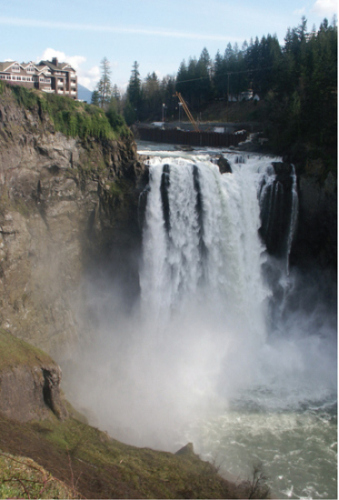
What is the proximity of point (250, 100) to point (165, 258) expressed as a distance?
38.9 meters

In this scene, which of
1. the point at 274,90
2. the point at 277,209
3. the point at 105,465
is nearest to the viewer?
the point at 105,465

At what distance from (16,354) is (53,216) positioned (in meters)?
10.1

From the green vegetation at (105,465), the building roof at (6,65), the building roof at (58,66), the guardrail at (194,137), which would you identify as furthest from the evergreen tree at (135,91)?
the green vegetation at (105,465)

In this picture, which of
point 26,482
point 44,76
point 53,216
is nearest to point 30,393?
point 26,482

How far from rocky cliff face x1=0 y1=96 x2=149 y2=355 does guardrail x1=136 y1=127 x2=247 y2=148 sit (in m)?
14.8

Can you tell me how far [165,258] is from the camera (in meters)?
29.3

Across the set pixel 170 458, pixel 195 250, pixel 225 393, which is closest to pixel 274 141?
pixel 195 250

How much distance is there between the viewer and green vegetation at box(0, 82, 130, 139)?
24.7 meters

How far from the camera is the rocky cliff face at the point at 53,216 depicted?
2359 cm

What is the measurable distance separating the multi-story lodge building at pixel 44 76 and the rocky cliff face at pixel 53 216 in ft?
16.3

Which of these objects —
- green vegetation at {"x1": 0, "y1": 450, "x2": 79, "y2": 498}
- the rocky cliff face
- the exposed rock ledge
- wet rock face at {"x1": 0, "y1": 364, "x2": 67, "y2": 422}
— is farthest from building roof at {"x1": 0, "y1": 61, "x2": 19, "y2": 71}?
green vegetation at {"x1": 0, "y1": 450, "x2": 79, "y2": 498}

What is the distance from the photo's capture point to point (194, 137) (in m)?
42.6

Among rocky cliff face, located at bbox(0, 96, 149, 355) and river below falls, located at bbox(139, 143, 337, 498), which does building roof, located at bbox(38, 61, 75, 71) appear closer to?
rocky cliff face, located at bbox(0, 96, 149, 355)

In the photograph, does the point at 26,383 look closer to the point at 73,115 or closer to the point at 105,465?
the point at 105,465
